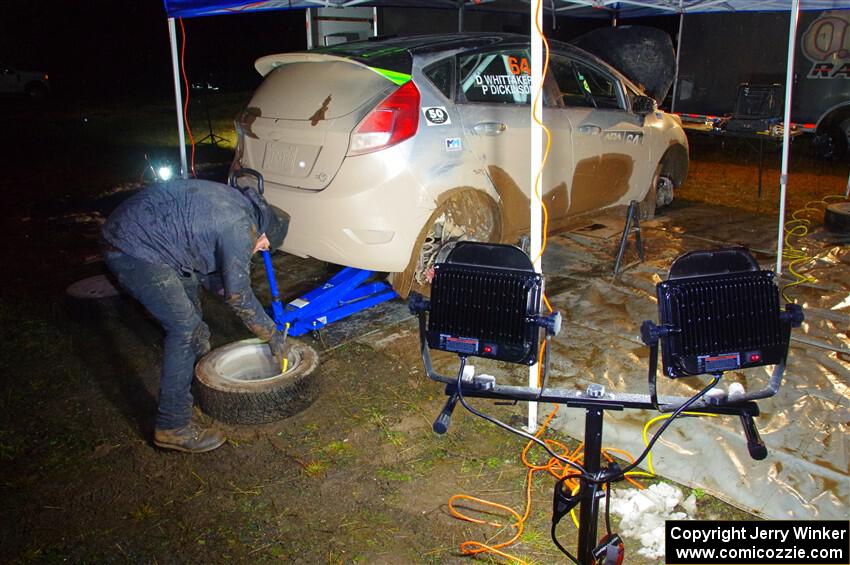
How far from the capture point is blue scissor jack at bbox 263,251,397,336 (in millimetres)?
4402

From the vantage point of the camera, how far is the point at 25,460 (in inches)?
130

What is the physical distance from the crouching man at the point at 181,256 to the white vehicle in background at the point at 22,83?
23055mm

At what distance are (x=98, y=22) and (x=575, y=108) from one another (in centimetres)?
4044

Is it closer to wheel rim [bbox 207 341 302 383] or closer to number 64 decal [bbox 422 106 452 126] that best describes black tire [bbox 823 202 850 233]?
number 64 decal [bbox 422 106 452 126]

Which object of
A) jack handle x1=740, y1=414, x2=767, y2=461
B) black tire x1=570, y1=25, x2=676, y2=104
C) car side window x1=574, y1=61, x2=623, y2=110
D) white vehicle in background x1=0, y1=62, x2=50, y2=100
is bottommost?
jack handle x1=740, y1=414, x2=767, y2=461

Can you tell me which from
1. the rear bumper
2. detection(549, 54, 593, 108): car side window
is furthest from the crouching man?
detection(549, 54, 593, 108): car side window

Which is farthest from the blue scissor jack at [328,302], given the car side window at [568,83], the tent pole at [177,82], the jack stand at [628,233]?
the car side window at [568,83]

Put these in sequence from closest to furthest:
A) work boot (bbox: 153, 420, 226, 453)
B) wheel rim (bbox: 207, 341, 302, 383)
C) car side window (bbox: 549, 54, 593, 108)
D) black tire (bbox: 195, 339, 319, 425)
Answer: work boot (bbox: 153, 420, 226, 453)
black tire (bbox: 195, 339, 319, 425)
wheel rim (bbox: 207, 341, 302, 383)
car side window (bbox: 549, 54, 593, 108)

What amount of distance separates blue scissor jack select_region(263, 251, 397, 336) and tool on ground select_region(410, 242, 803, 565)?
2.13 metres

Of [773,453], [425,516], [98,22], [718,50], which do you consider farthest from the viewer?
[98,22]

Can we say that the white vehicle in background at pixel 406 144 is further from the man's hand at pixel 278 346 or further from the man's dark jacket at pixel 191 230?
the man's dark jacket at pixel 191 230

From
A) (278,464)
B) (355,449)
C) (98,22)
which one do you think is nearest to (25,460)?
Result: (278,464)

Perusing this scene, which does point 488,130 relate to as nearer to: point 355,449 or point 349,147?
point 349,147

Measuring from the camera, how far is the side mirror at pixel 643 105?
18.7 ft
